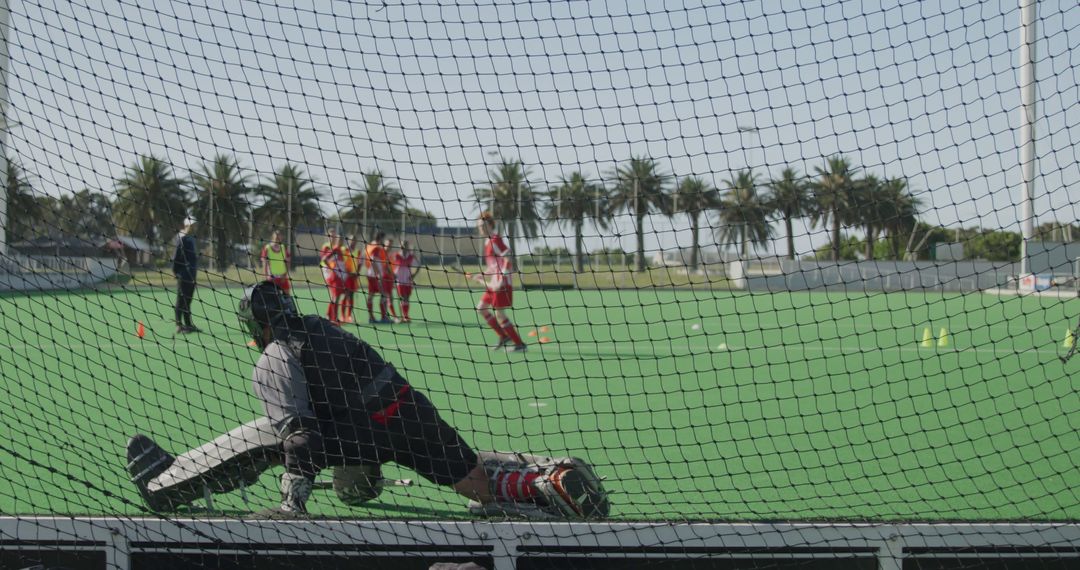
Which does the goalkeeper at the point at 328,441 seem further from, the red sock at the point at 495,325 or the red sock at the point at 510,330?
the red sock at the point at 495,325

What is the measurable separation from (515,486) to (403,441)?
1.59 feet

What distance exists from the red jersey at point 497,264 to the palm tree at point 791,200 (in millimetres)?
2609

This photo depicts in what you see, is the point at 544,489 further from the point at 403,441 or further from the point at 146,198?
the point at 146,198

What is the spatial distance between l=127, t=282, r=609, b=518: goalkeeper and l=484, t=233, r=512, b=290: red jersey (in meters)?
4.88

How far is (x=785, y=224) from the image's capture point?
693 centimetres

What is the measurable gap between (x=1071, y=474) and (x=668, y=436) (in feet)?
6.31

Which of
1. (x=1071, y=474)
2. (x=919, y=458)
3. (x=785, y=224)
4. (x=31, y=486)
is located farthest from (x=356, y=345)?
(x=785, y=224)

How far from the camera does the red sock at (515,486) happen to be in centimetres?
377

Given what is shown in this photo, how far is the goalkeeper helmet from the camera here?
3.79 m

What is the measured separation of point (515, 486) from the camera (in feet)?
12.5

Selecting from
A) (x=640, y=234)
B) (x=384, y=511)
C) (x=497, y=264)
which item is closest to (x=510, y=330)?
(x=497, y=264)

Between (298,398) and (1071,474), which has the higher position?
(298,398)

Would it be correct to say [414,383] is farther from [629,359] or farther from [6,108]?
[6,108]

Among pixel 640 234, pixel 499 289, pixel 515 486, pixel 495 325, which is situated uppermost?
pixel 640 234
